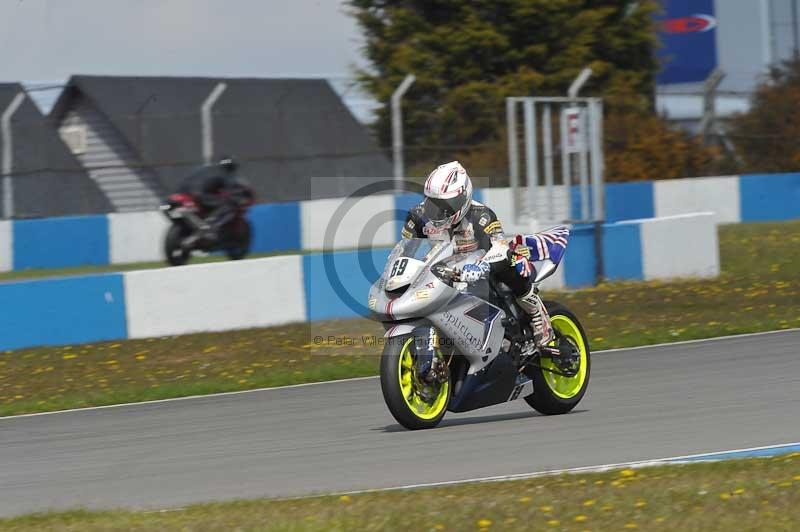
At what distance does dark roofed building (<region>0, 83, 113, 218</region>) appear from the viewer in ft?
66.3

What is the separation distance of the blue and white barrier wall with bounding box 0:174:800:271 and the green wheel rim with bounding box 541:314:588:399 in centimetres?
1070

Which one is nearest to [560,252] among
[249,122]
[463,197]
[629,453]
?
[463,197]

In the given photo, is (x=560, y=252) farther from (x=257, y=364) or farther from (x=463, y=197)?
(x=257, y=364)

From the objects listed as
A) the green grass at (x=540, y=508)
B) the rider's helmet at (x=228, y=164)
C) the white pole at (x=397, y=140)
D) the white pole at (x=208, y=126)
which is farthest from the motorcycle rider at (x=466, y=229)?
the white pole at (x=208, y=126)

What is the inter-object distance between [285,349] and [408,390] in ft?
16.6

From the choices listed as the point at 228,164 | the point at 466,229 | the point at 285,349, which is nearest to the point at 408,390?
the point at 466,229

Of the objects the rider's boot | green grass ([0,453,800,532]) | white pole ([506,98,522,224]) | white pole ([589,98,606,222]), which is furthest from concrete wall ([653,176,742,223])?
green grass ([0,453,800,532])

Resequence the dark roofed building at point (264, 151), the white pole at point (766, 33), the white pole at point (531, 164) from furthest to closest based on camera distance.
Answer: the white pole at point (766, 33), the dark roofed building at point (264, 151), the white pole at point (531, 164)

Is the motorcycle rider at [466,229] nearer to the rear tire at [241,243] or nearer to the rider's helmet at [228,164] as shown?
the rear tire at [241,243]

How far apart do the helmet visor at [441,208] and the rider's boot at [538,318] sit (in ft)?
2.49

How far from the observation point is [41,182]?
67.4ft

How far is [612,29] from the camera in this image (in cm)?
3186

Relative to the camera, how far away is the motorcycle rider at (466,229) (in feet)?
25.0

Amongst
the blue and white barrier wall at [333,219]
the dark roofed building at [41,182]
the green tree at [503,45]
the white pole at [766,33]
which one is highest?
the white pole at [766,33]
